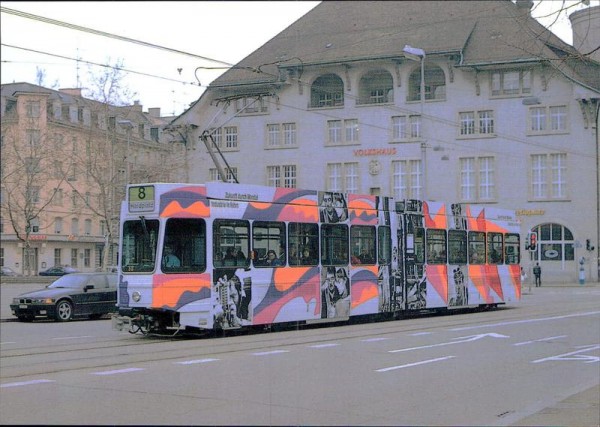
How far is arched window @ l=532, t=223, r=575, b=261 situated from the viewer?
5812 cm

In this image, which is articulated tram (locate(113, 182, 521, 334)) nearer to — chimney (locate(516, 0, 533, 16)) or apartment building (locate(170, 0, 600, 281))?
chimney (locate(516, 0, 533, 16))

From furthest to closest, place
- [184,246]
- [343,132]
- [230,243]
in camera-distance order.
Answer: [343,132], [230,243], [184,246]

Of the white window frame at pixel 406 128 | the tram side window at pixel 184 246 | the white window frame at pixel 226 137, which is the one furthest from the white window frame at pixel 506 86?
the tram side window at pixel 184 246

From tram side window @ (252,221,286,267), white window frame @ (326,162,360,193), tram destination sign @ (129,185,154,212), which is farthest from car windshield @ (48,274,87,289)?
white window frame @ (326,162,360,193)

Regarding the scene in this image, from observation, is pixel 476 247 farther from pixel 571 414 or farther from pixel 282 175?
pixel 282 175

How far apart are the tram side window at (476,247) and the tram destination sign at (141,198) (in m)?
12.0

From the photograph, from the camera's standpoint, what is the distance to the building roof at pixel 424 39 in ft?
35.7

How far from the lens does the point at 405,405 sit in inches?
349

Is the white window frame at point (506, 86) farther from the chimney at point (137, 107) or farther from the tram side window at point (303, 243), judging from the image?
the tram side window at point (303, 243)

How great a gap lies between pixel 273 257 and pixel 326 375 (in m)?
7.03

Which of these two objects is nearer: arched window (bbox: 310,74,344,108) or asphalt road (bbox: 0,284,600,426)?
asphalt road (bbox: 0,284,600,426)

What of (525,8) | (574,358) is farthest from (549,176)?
(525,8)

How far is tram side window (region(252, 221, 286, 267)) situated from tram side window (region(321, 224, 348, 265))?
56.3 inches

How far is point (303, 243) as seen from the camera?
18688 millimetres
